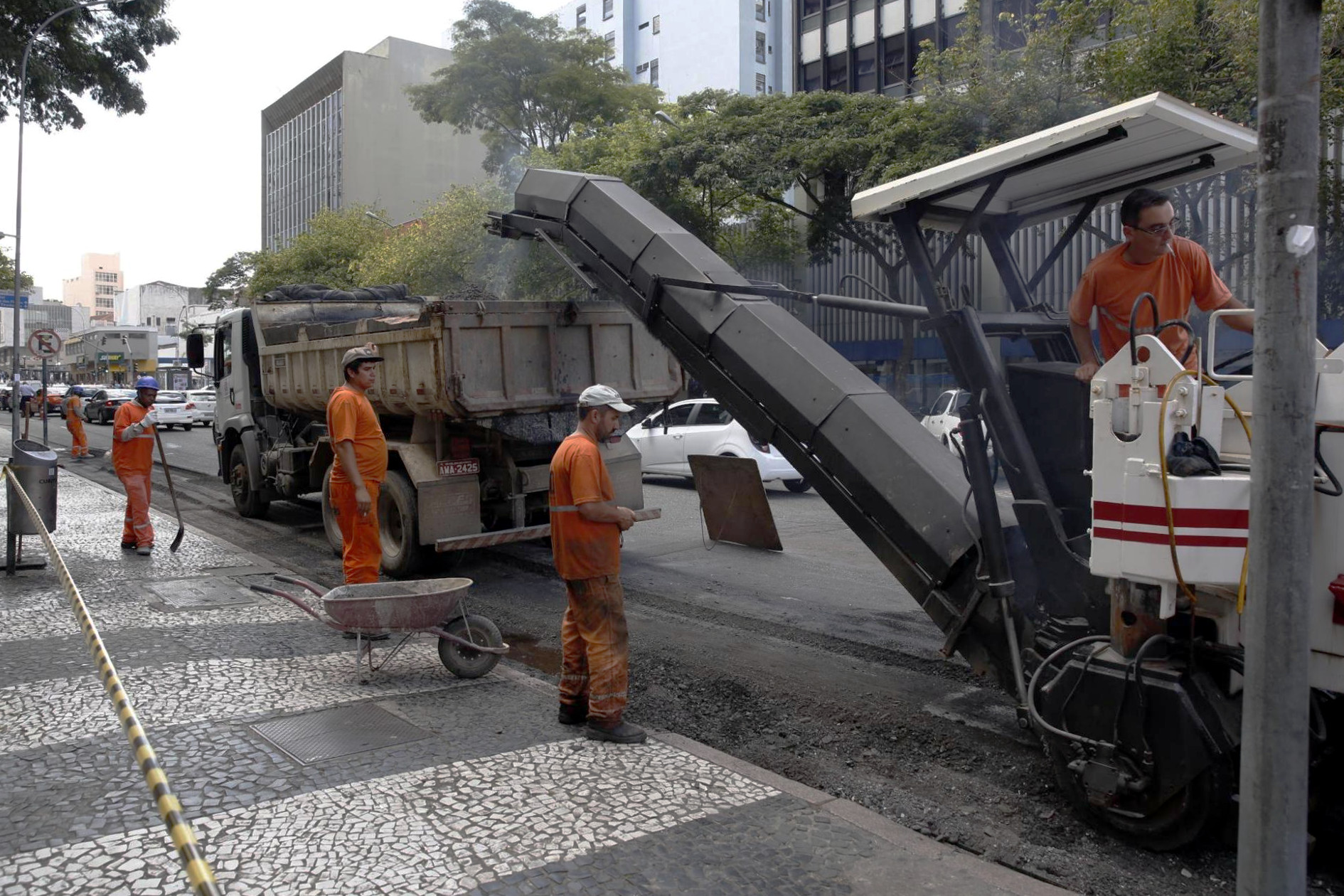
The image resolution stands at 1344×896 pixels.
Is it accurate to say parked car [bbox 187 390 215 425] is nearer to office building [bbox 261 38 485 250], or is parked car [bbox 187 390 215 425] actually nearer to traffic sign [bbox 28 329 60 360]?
traffic sign [bbox 28 329 60 360]

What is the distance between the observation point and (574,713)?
5070 mm

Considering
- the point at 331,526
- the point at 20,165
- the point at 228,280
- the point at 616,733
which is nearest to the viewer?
the point at 616,733

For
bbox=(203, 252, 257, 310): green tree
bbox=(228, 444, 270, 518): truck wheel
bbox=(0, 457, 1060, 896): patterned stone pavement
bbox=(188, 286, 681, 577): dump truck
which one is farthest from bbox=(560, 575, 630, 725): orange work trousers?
bbox=(203, 252, 257, 310): green tree

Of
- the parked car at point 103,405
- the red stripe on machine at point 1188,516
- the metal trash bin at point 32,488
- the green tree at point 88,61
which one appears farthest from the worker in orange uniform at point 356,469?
the parked car at point 103,405

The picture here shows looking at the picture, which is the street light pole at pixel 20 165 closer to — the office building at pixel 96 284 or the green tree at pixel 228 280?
the green tree at pixel 228 280

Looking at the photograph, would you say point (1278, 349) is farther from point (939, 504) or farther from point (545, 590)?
point (545, 590)

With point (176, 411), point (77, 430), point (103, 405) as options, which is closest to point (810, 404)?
point (77, 430)

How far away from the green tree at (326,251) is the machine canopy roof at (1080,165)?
3749 cm

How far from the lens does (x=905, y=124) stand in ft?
63.1

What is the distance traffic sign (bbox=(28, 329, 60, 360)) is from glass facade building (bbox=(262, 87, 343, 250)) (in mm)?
45612

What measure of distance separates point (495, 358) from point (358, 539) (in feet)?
7.56

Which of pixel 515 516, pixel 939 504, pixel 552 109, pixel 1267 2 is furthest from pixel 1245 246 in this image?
pixel 552 109

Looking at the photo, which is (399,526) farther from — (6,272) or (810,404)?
(6,272)

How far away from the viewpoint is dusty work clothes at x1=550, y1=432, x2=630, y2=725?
15.9 feet
